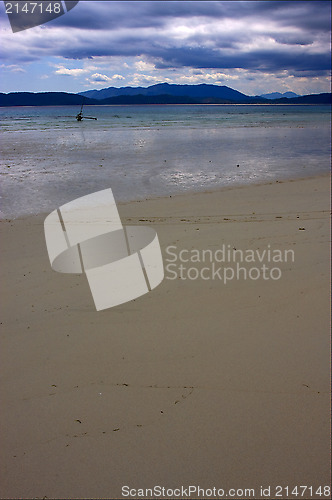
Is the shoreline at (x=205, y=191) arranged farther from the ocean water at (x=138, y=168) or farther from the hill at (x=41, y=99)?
the hill at (x=41, y=99)

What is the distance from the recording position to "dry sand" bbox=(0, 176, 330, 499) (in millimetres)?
2115

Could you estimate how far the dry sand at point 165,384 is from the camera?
212 cm

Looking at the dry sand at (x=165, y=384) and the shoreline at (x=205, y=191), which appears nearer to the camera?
the dry sand at (x=165, y=384)

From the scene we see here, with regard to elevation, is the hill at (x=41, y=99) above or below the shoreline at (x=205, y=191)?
above

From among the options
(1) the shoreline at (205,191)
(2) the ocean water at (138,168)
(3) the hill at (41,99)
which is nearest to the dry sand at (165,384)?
(1) the shoreline at (205,191)

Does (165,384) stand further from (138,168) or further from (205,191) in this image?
(138,168)

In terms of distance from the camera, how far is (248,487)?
2047 mm

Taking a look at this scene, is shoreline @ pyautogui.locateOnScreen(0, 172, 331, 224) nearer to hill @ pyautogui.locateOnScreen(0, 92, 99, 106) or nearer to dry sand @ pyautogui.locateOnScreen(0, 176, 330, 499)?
dry sand @ pyautogui.locateOnScreen(0, 176, 330, 499)

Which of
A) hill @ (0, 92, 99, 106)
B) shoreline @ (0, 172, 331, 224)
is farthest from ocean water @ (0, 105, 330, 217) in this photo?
hill @ (0, 92, 99, 106)

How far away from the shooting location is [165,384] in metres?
2.70

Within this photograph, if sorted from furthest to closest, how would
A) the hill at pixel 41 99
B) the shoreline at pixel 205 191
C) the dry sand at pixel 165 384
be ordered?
the hill at pixel 41 99 → the shoreline at pixel 205 191 → the dry sand at pixel 165 384

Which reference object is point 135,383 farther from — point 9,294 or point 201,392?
point 9,294

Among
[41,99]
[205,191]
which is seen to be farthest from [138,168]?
[41,99]

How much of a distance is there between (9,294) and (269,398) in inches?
110
